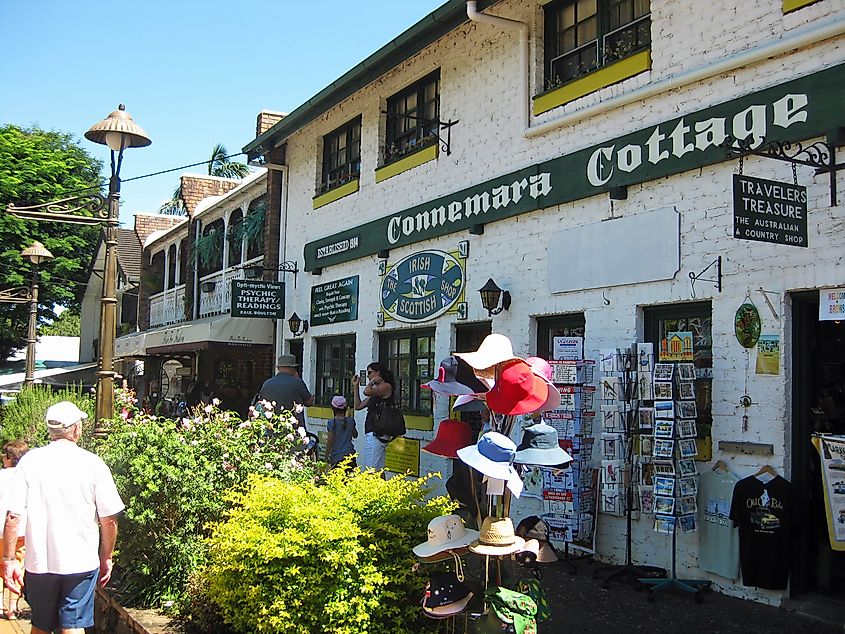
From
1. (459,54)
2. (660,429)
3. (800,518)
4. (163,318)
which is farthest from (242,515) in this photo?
(163,318)

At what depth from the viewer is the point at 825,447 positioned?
637 cm

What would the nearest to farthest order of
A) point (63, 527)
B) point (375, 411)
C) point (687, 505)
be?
point (63, 527) < point (687, 505) < point (375, 411)

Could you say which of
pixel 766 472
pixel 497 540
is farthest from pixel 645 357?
pixel 497 540

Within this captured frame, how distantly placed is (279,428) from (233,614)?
211 centimetres

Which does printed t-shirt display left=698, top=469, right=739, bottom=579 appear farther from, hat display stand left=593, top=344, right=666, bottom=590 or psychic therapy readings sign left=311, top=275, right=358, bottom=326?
psychic therapy readings sign left=311, top=275, right=358, bottom=326

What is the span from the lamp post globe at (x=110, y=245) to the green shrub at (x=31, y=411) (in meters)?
3.02

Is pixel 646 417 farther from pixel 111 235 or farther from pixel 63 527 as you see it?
pixel 111 235

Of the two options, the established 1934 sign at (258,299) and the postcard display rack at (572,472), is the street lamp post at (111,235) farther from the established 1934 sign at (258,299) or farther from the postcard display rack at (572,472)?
the established 1934 sign at (258,299)

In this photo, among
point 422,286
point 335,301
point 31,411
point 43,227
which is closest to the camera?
point 422,286

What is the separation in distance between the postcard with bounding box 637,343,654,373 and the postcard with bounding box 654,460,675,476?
2.68 ft

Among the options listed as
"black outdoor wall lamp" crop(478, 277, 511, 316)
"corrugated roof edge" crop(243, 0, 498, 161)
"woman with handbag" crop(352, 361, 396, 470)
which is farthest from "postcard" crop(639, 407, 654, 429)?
"corrugated roof edge" crop(243, 0, 498, 161)

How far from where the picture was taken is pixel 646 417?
7.27 m

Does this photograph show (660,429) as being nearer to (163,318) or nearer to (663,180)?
(663,180)

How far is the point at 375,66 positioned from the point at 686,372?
7.21m
